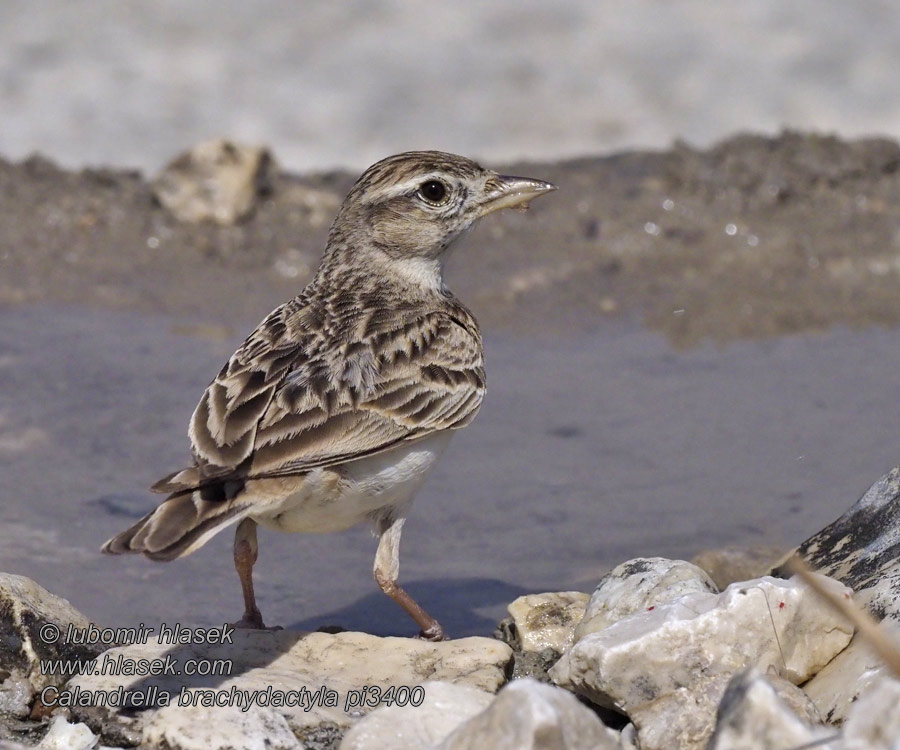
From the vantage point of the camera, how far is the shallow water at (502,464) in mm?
7074

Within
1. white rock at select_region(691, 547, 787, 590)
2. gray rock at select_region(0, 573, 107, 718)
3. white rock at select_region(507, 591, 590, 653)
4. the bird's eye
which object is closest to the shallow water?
white rock at select_region(691, 547, 787, 590)

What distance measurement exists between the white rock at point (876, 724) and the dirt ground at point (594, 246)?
20.3ft

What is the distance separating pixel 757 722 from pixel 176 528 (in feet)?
7.17

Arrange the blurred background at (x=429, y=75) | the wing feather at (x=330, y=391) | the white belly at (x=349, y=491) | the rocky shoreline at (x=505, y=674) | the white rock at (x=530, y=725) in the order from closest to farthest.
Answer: the white rock at (x=530, y=725) < the rocky shoreline at (x=505, y=674) < the wing feather at (x=330, y=391) < the white belly at (x=349, y=491) < the blurred background at (x=429, y=75)

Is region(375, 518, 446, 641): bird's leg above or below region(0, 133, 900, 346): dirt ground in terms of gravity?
below

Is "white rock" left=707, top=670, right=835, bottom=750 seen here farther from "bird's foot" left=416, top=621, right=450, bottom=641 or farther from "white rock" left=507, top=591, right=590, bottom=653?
"bird's foot" left=416, top=621, right=450, bottom=641

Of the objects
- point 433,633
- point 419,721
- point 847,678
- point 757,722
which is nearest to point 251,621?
point 433,633

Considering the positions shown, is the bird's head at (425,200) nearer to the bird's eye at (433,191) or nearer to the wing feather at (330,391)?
the bird's eye at (433,191)

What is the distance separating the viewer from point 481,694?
4.96m

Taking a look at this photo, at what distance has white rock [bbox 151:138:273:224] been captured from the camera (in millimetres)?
11672

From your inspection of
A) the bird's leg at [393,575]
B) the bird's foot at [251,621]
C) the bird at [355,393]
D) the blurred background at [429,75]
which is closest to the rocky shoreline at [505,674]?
the bird's foot at [251,621]

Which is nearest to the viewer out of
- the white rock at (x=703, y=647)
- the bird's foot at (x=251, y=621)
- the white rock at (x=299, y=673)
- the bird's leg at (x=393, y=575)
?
the white rock at (x=703, y=647)

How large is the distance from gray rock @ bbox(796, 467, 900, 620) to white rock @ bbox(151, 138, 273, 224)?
677 cm

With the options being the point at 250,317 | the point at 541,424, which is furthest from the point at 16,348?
the point at 541,424
